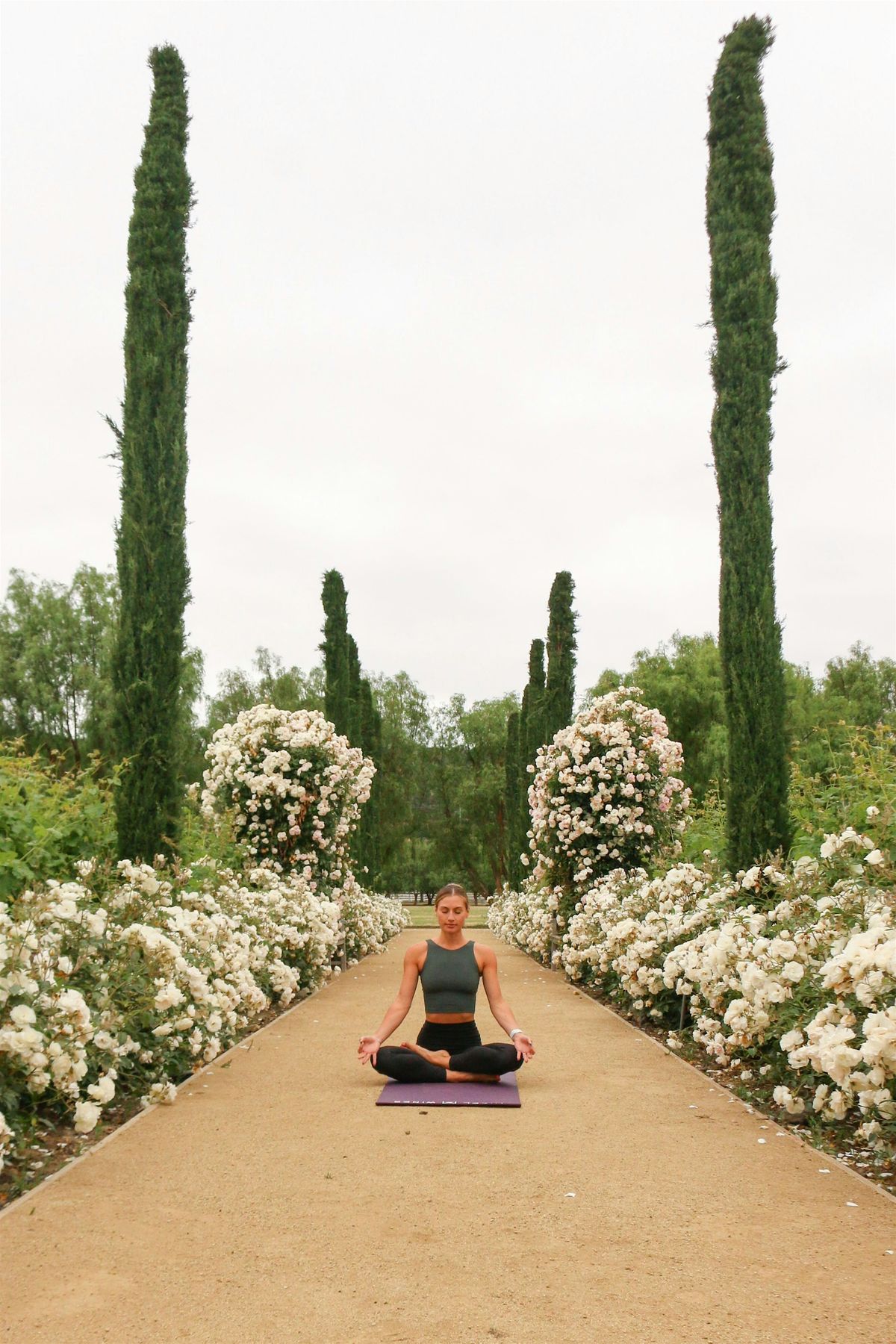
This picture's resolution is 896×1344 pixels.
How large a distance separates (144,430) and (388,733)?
29.8 m

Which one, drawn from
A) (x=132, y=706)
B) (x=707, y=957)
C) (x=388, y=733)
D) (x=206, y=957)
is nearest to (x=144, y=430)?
(x=132, y=706)

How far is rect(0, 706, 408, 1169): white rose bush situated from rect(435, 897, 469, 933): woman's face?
1.34m

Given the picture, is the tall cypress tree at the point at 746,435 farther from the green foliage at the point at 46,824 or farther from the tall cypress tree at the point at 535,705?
the tall cypress tree at the point at 535,705

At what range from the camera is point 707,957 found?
19.7ft

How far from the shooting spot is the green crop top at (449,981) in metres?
6.07

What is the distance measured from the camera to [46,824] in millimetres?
8586

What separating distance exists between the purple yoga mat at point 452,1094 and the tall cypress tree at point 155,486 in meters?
3.80

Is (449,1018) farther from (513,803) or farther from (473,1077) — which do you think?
(513,803)

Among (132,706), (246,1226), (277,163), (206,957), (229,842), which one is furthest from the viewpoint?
(229,842)

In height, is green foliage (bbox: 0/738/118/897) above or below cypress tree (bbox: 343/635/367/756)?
below

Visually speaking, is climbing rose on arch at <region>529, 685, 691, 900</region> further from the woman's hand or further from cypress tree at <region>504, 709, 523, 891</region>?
cypress tree at <region>504, 709, 523, 891</region>

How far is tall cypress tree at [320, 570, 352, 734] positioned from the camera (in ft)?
59.4

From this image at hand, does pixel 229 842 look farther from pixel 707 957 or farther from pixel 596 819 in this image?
pixel 707 957

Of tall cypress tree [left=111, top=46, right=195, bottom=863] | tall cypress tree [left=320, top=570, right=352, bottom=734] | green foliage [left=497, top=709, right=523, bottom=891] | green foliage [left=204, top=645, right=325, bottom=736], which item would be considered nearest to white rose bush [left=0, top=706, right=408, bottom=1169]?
tall cypress tree [left=111, top=46, right=195, bottom=863]
